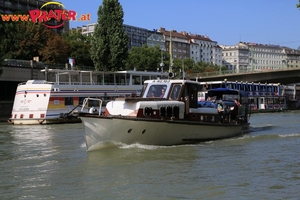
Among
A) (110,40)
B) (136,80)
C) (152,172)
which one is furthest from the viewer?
(110,40)

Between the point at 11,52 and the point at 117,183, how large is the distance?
189 ft

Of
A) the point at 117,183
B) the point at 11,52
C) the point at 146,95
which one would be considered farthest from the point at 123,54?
the point at 117,183

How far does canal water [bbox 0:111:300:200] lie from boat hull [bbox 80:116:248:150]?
36 centimetres

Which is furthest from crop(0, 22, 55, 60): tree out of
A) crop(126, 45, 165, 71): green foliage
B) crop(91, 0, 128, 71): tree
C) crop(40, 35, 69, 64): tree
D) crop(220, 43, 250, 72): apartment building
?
crop(220, 43, 250, 72): apartment building

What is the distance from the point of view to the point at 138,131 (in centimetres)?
1595

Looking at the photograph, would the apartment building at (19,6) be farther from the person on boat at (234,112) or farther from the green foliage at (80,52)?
the person on boat at (234,112)

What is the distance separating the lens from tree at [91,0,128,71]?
180 feet

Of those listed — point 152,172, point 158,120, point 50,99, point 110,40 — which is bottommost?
point 152,172

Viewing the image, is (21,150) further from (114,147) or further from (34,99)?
(34,99)

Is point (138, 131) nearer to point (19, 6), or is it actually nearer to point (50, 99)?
point (50, 99)

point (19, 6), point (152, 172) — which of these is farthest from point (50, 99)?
point (19, 6)

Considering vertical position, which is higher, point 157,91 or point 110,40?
point 110,40

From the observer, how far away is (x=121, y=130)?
15.6 m

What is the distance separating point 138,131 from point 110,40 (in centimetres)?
4058
